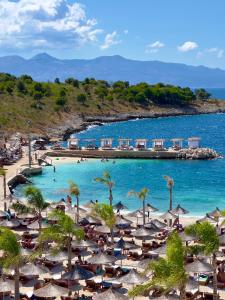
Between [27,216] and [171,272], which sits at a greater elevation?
[171,272]

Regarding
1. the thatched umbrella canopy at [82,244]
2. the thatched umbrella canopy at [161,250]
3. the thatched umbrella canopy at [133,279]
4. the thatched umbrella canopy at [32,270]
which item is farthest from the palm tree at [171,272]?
the thatched umbrella canopy at [82,244]

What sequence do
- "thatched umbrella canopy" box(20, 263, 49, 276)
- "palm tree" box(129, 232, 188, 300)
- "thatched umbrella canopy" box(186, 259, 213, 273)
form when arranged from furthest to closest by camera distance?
1. "thatched umbrella canopy" box(20, 263, 49, 276)
2. "thatched umbrella canopy" box(186, 259, 213, 273)
3. "palm tree" box(129, 232, 188, 300)

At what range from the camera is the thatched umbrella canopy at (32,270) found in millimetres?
26031

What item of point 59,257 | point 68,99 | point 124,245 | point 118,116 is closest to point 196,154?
point 124,245

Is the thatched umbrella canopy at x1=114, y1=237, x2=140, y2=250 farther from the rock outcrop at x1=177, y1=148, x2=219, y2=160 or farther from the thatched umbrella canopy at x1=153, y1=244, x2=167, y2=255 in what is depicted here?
the rock outcrop at x1=177, y1=148, x2=219, y2=160

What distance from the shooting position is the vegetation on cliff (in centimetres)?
11356

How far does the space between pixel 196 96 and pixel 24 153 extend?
373 feet

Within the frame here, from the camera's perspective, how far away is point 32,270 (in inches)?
1027

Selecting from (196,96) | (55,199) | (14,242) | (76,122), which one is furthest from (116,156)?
(196,96)

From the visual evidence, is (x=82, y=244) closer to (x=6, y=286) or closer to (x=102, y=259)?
(x=102, y=259)

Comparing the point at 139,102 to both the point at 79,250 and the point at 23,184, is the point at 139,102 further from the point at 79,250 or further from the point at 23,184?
the point at 79,250

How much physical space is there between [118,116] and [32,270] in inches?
4718

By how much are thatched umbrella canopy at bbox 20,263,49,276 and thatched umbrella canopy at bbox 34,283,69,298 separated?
2053 mm

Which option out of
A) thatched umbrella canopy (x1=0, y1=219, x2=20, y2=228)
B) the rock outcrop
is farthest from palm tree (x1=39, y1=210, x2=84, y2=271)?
the rock outcrop
